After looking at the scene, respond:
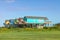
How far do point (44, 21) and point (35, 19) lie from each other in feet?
7.71

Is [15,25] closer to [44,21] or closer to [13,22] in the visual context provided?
[13,22]

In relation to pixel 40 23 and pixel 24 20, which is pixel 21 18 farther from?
pixel 40 23

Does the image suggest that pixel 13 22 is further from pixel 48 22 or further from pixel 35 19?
pixel 48 22

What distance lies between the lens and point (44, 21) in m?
51.1

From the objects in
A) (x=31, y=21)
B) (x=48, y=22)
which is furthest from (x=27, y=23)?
(x=48, y=22)

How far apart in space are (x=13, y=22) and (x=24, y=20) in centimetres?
381

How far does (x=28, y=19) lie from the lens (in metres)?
51.3

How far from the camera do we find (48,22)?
4934cm

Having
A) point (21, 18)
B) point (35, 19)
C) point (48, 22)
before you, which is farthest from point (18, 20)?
point (48, 22)

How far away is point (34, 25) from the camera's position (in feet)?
167

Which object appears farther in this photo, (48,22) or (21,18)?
(21,18)

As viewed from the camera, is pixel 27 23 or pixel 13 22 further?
pixel 13 22

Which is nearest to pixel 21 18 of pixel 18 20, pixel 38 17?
pixel 18 20

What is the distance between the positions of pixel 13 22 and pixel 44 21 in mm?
8543
